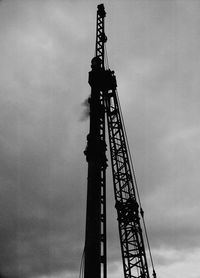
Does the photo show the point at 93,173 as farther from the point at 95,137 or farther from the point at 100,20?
the point at 100,20

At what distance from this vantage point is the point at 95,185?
24.4 m

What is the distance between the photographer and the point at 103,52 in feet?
113

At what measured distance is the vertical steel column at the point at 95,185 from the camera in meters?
22.1

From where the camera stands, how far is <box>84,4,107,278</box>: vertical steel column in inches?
869

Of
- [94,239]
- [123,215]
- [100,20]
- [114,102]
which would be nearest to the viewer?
[94,239]

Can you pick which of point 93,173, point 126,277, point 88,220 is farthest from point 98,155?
point 126,277

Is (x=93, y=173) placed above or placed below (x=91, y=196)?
above

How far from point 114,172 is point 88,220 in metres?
11.1

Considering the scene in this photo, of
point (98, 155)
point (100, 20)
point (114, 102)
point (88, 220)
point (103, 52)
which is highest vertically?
point (100, 20)

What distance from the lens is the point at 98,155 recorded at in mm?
25641

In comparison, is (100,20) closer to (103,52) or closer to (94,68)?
(103,52)

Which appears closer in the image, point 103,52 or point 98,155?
point 98,155

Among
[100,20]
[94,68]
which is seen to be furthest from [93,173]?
[100,20]

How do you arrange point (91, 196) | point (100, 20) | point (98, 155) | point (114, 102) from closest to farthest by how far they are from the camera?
1. point (91, 196)
2. point (98, 155)
3. point (114, 102)
4. point (100, 20)
